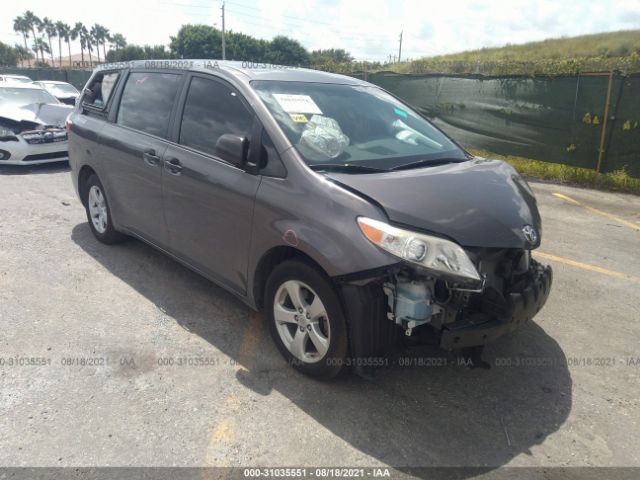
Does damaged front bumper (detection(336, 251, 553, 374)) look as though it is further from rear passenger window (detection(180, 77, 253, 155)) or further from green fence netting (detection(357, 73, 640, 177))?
green fence netting (detection(357, 73, 640, 177))

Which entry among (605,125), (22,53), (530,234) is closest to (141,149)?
(530,234)

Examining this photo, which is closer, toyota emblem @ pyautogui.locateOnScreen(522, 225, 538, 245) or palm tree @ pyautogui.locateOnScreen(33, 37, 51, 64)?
toyota emblem @ pyautogui.locateOnScreen(522, 225, 538, 245)

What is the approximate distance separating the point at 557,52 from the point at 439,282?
125 ft

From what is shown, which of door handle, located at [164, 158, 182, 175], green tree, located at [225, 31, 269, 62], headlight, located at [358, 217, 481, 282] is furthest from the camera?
green tree, located at [225, 31, 269, 62]

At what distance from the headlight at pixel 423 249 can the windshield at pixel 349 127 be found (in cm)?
66

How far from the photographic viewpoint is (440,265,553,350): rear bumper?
101 inches

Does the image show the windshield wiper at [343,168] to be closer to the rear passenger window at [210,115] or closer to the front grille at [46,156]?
the rear passenger window at [210,115]

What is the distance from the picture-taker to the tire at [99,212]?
488cm

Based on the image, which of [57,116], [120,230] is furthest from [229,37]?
[120,230]

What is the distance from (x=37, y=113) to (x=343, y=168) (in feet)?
30.3

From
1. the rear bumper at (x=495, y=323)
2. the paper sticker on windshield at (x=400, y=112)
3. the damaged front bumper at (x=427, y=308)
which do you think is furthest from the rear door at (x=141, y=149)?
the rear bumper at (x=495, y=323)

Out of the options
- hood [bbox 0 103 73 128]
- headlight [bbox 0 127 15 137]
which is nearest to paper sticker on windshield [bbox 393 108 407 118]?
headlight [bbox 0 127 15 137]

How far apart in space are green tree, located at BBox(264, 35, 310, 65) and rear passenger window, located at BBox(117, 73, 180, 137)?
8192cm

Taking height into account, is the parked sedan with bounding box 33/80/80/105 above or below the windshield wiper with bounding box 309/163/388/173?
above
